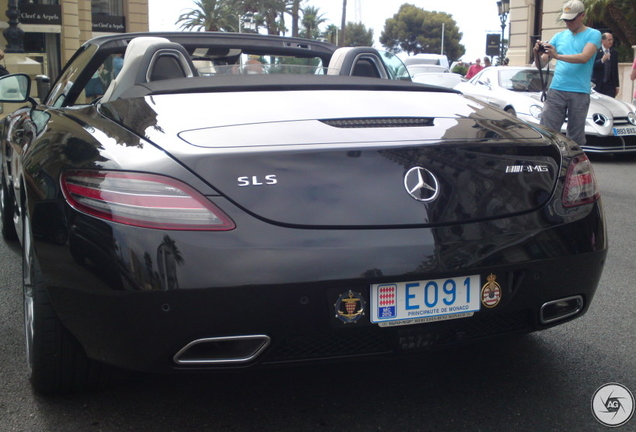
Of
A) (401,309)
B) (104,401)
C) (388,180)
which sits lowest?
(104,401)

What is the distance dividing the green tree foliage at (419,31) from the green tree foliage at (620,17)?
8922cm

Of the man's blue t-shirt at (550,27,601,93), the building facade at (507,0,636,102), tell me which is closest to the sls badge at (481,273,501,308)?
the man's blue t-shirt at (550,27,601,93)

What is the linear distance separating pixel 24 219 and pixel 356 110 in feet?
4.11

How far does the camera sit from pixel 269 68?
162 inches

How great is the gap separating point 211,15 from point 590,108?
60514 millimetres

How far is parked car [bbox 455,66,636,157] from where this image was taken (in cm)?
1082

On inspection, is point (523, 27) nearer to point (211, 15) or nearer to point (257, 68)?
point (257, 68)

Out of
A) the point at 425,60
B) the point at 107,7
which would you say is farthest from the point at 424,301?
the point at 107,7

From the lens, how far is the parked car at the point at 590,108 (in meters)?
10.8

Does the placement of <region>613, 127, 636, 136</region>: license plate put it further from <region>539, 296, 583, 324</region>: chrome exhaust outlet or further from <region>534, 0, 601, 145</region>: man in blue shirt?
<region>539, 296, 583, 324</region>: chrome exhaust outlet

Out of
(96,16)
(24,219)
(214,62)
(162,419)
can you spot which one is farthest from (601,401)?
(96,16)

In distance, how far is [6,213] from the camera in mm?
5176

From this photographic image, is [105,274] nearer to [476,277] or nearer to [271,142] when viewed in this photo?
[271,142]

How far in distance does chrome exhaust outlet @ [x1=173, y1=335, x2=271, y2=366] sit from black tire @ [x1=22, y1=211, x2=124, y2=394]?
48cm
